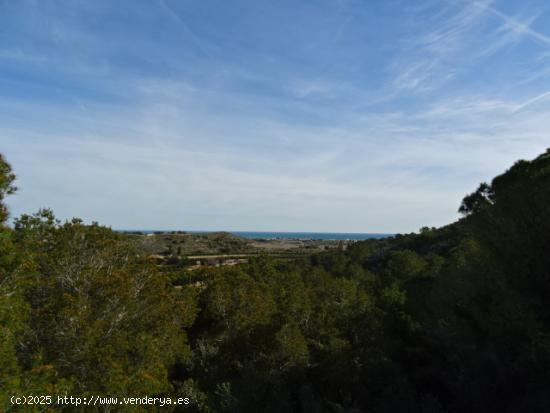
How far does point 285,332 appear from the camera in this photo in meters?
26.6

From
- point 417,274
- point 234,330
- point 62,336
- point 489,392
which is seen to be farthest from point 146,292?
point 417,274

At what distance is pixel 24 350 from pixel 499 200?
24401 millimetres

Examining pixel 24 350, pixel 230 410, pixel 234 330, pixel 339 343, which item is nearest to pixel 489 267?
pixel 339 343

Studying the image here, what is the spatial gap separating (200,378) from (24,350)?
12037mm

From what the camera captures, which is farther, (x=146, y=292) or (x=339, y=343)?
(x=339, y=343)

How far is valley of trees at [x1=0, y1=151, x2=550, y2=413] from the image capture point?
16109 mm

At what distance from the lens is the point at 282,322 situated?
29.8 meters

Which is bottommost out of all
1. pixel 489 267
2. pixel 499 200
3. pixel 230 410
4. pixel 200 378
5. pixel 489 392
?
pixel 200 378

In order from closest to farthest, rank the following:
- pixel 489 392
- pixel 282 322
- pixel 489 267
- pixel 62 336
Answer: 1. pixel 489 392
2. pixel 62 336
3. pixel 489 267
4. pixel 282 322

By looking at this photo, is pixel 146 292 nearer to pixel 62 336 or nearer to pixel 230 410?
pixel 62 336

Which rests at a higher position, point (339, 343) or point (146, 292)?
point (146, 292)

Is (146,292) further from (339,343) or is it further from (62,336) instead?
(339,343)

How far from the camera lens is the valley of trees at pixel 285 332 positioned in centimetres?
1611

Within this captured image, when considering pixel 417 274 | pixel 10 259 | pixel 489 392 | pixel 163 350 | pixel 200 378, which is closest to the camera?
pixel 10 259
